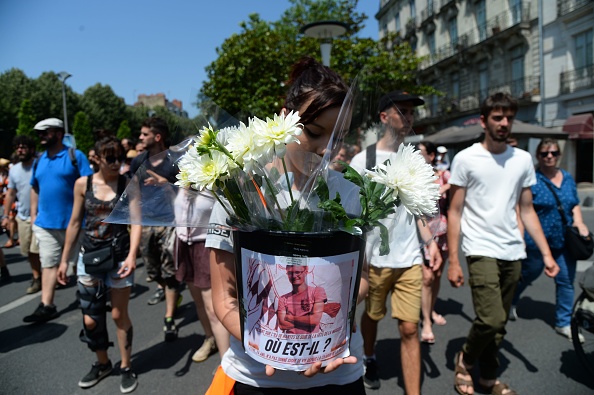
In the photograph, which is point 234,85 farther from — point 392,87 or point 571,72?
point 571,72

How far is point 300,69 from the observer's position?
1.82 meters

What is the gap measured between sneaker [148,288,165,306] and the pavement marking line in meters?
1.68

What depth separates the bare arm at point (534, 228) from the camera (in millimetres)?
3387

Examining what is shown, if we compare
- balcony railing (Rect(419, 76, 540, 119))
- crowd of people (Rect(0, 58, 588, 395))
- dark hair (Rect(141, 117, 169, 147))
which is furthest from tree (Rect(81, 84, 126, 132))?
crowd of people (Rect(0, 58, 588, 395))

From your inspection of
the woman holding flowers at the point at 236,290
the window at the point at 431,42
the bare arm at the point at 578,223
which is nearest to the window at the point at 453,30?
the window at the point at 431,42

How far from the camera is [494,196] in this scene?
129 inches

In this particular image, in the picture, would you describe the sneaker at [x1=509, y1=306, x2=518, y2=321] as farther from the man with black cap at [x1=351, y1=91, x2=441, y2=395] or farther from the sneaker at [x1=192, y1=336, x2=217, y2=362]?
the sneaker at [x1=192, y1=336, x2=217, y2=362]

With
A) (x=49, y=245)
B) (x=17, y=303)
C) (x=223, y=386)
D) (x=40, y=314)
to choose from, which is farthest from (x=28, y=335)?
(x=223, y=386)

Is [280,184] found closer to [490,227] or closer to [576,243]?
[490,227]

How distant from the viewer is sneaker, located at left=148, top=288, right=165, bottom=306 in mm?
5660

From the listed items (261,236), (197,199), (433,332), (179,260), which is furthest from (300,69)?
(433,332)

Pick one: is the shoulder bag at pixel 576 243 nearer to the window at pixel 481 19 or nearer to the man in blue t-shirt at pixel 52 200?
the man in blue t-shirt at pixel 52 200

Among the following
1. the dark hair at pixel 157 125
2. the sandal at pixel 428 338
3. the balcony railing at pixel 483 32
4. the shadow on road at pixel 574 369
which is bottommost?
the shadow on road at pixel 574 369

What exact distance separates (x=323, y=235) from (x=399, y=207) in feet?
1.10
